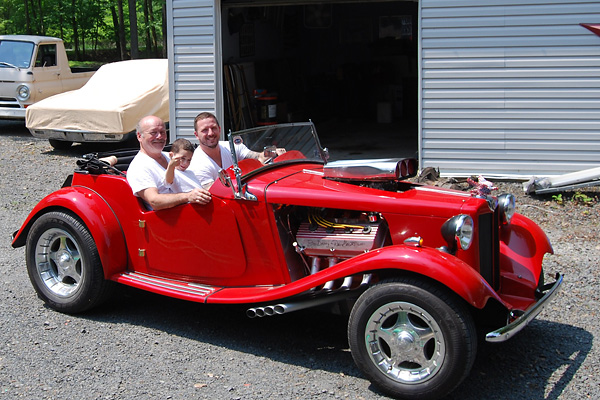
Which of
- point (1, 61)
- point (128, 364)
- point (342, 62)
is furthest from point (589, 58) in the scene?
point (1, 61)

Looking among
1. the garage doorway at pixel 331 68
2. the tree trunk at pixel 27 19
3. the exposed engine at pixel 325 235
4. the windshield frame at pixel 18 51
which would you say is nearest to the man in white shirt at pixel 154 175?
the exposed engine at pixel 325 235

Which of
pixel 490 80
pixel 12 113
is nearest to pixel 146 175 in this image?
pixel 490 80

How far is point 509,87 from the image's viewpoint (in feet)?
29.2

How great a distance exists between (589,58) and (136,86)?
7163 mm

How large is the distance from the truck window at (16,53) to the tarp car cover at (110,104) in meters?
2.21

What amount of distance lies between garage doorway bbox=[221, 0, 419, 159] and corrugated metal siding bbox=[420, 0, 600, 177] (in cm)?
325

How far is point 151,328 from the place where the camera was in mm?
4801

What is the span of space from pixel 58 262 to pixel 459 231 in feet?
9.89

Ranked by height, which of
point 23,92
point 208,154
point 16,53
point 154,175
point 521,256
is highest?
point 16,53

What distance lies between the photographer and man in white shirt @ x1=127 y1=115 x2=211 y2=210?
4480 millimetres

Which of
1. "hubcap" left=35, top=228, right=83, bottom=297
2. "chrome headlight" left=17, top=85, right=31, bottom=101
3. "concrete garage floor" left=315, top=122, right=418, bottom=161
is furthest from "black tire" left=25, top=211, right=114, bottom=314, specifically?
"chrome headlight" left=17, top=85, right=31, bottom=101

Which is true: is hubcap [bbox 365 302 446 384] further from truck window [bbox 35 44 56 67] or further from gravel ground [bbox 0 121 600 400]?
truck window [bbox 35 44 56 67]

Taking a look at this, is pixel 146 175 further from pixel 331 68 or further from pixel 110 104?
pixel 331 68

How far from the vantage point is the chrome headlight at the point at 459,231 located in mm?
3727
